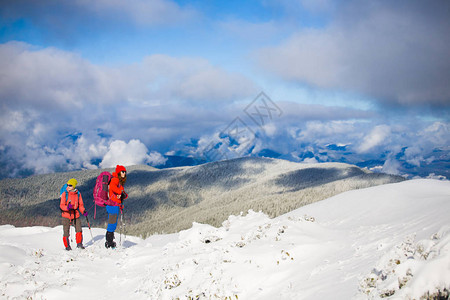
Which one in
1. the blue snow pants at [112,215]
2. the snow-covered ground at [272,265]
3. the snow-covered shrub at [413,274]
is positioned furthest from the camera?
the blue snow pants at [112,215]

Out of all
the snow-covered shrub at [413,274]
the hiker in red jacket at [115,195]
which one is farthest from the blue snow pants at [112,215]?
the snow-covered shrub at [413,274]

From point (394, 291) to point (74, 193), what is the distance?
15549mm

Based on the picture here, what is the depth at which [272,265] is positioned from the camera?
26.5 ft

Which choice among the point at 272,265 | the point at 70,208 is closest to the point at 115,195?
the point at 70,208

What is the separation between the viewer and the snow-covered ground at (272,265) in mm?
5230

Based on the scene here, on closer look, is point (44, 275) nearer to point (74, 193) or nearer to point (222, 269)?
point (74, 193)

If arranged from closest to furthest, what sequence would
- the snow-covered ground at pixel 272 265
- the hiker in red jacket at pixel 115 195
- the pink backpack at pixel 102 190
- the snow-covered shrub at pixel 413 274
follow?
the snow-covered shrub at pixel 413 274 → the snow-covered ground at pixel 272 265 → the pink backpack at pixel 102 190 → the hiker in red jacket at pixel 115 195

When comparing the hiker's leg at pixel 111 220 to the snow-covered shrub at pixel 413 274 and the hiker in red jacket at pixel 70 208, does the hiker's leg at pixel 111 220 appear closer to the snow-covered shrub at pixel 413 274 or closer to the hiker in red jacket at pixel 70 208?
the hiker in red jacket at pixel 70 208

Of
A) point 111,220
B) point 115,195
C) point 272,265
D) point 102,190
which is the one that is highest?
point 102,190

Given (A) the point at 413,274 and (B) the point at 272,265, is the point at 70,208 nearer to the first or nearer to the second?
(B) the point at 272,265

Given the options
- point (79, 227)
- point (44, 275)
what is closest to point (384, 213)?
point (44, 275)

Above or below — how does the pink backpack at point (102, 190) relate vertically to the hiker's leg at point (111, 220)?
above

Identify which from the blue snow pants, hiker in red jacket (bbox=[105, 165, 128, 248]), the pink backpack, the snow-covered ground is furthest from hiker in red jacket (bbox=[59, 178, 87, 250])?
the snow-covered ground

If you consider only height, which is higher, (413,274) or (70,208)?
(70,208)
